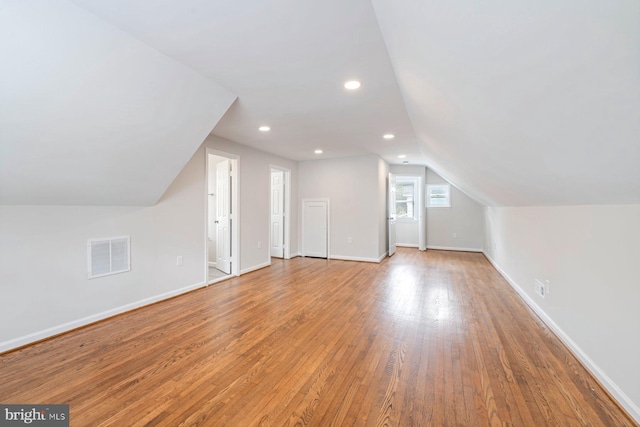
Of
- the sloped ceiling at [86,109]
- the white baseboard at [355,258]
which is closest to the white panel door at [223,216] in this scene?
the sloped ceiling at [86,109]

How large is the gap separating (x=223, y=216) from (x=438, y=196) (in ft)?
19.7

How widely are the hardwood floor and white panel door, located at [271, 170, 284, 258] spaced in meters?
3.00

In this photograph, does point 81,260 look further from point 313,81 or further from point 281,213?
point 281,213

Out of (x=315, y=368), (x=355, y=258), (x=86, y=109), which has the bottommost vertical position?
(x=315, y=368)

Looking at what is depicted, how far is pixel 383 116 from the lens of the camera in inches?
133

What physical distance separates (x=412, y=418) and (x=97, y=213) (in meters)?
3.45

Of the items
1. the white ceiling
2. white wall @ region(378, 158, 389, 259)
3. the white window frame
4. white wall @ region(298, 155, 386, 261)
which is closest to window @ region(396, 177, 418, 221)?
the white window frame

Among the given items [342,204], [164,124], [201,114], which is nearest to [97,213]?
[164,124]

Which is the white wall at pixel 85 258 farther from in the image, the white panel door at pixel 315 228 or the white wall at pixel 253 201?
the white panel door at pixel 315 228

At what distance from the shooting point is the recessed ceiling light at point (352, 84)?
2.49 m

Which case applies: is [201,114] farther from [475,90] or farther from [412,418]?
[412,418]

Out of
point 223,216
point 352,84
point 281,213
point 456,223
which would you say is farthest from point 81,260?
point 456,223

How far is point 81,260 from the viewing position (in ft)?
8.93

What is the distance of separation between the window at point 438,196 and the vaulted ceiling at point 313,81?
4.83 m
